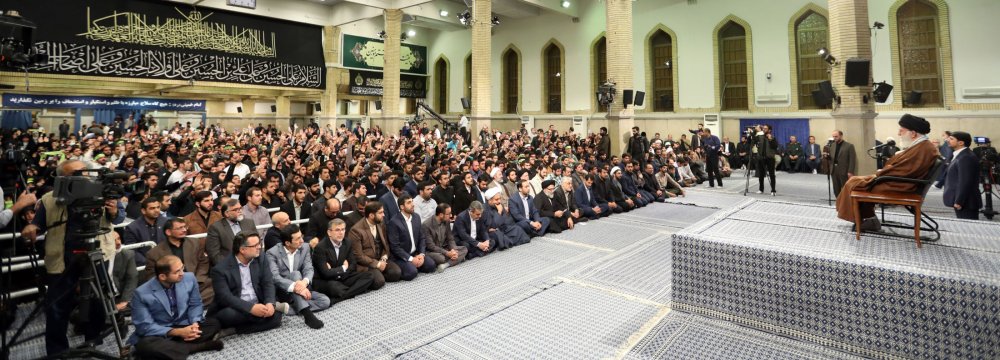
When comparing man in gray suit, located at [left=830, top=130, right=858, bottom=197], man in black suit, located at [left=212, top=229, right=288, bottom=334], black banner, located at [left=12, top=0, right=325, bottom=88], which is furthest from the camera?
black banner, located at [left=12, top=0, right=325, bottom=88]

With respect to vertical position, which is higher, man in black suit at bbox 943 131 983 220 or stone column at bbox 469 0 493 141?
stone column at bbox 469 0 493 141

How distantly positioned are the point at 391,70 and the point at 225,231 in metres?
13.0

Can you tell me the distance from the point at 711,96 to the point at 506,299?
12.8m

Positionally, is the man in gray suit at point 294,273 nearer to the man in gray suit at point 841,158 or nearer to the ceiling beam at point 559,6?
the man in gray suit at point 841,158

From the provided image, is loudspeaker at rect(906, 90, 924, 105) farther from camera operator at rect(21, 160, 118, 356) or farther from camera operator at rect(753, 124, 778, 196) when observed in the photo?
camera operator at rect(21, 160, 118, 356)

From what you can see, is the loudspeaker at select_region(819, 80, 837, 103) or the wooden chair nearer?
the wooden chair

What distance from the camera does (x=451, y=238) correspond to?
482 centimetres

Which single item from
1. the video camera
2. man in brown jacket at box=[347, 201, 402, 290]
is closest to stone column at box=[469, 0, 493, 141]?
man in brown jacket at box=[347, 201, 402, 290]

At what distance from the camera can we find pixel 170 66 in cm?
1369

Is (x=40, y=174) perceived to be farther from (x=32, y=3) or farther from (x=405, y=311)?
(x=32, y=3)

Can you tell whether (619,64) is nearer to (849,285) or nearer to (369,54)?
(849,285)

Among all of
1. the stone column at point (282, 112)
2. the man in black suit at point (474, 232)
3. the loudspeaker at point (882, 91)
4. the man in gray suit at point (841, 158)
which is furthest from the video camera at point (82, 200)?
the stone column at point (282, 112)

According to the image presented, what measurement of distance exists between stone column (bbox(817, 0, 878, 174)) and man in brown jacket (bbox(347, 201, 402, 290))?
8159 mm

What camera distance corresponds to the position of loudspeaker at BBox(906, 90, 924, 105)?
36.4 ft
